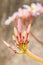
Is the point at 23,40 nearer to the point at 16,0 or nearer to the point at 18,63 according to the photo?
the point at 18,63

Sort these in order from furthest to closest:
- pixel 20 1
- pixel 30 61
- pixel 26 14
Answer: pixel 20 1, pixel 30 61, pixel 26 14

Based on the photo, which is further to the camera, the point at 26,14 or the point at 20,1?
the point at 20,1

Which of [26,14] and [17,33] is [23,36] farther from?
[26,14]

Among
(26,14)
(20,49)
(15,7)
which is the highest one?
(15,7)

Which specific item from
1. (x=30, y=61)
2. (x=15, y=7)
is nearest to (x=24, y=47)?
(x=30, y=61)

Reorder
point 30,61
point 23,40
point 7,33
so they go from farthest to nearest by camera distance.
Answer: point 7,33 → point 30,61 → point 23,40

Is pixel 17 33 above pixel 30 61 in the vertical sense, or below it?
above

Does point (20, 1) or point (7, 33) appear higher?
point (20, 1)

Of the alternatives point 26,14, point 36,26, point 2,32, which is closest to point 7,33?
point 2,32

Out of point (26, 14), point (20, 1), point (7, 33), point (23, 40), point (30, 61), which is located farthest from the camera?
point (20, 1)
